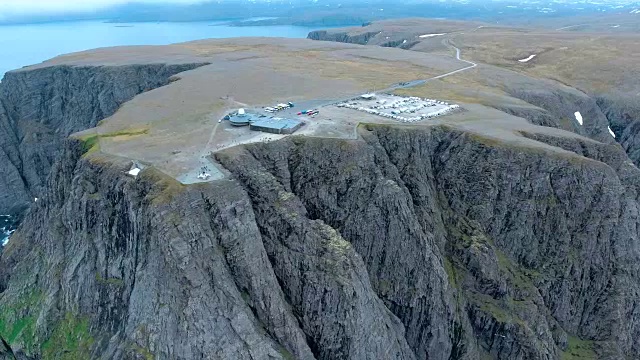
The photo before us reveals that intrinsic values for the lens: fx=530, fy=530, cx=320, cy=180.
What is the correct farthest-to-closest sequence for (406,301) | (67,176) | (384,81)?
(384,81) → (67,176) → (406,301)

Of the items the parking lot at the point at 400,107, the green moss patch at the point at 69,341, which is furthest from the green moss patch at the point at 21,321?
the parking lot at the point at 400,107

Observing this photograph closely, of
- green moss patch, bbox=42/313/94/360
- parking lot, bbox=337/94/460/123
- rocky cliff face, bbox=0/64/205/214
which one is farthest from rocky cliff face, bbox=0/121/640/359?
rocky cliff face, bbox=0/64/205/214

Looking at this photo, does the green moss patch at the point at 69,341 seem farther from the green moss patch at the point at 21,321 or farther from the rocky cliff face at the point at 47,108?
the rocky cliff face at the point at 47,108

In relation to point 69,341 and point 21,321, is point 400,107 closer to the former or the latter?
point 69,341

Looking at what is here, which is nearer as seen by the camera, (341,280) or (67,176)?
(341,280)

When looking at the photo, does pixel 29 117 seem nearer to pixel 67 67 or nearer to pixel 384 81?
pixel 67 67

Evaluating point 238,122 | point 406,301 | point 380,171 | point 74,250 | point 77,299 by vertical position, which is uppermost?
point 238,122

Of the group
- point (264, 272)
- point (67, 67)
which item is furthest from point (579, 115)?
point (67, 67)

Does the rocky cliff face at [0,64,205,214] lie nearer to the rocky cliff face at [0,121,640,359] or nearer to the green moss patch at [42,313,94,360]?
the rocky cliff face at [0,121,640,359]
